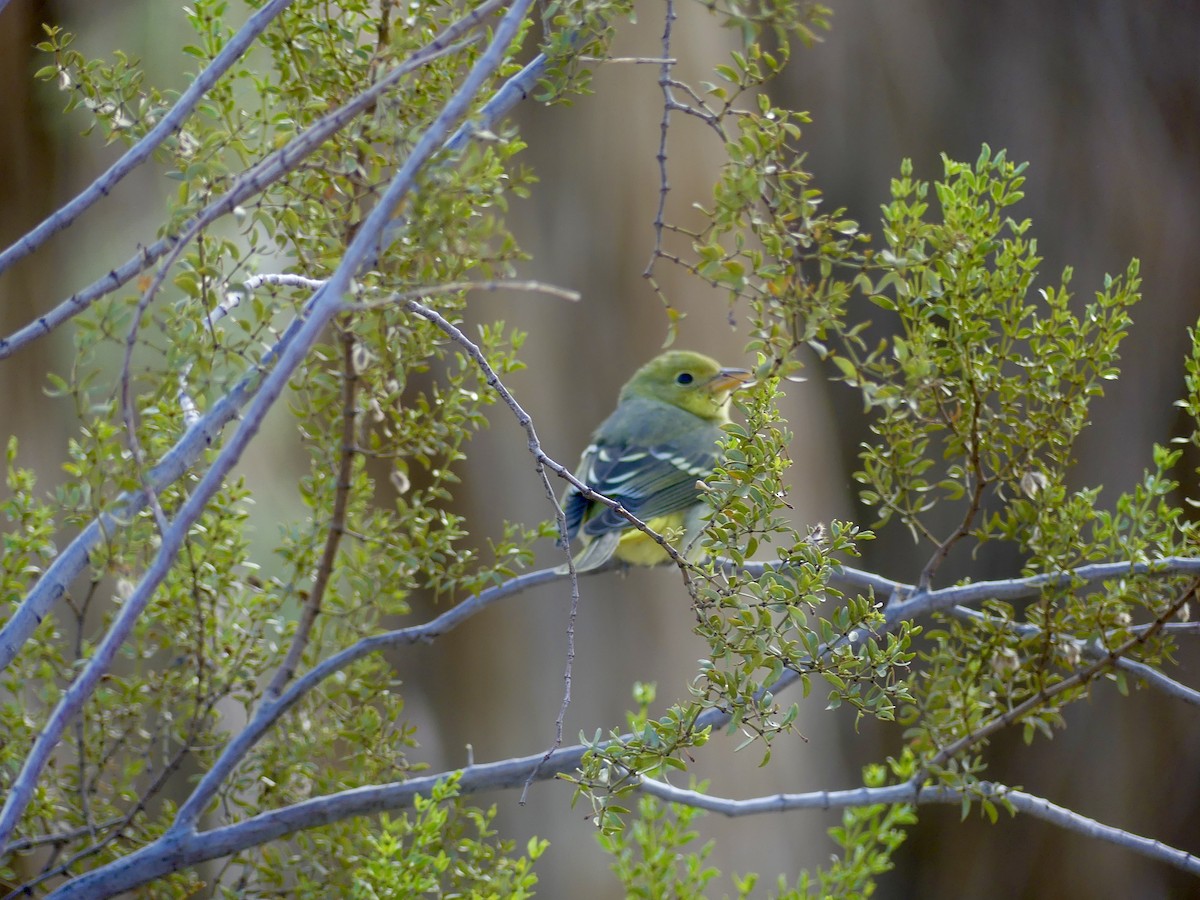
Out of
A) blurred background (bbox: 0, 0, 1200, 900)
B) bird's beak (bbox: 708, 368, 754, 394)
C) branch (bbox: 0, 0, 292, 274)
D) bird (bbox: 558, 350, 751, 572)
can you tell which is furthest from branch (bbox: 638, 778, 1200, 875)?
blurred background (bbox: 0, 0, 1200, 900)

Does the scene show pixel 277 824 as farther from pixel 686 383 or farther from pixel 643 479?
pixel 686 383

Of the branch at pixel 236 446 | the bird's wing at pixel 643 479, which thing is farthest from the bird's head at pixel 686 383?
the branch at pixel 236 446

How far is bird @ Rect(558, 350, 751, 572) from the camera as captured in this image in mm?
1787

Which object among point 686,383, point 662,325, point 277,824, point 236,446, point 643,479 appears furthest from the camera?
point 662,325

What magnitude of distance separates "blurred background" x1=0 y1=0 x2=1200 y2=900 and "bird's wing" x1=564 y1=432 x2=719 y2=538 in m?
0.34

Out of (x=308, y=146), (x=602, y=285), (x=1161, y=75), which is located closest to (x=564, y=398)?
(x=602, y=285)

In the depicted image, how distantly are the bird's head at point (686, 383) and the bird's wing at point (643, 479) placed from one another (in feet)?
0.43

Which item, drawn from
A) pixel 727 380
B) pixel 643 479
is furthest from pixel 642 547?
pixel 727 380

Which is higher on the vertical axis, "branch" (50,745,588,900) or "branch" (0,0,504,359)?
"branch" (0,0,504,359)

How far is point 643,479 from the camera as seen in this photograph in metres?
1.96

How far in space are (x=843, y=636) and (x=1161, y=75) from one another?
1.98 meters

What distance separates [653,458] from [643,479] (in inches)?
1.7

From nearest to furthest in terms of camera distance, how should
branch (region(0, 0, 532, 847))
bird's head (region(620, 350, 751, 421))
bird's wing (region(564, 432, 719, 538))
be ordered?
branch (region(0, 0, 532, 847)), bird's wing (region(564, 432, 719, 538)), bird's head (region(620, 350, 751, 421))

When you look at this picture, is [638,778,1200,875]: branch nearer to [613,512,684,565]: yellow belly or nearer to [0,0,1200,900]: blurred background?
[613,512,684,565]: yellow belly
